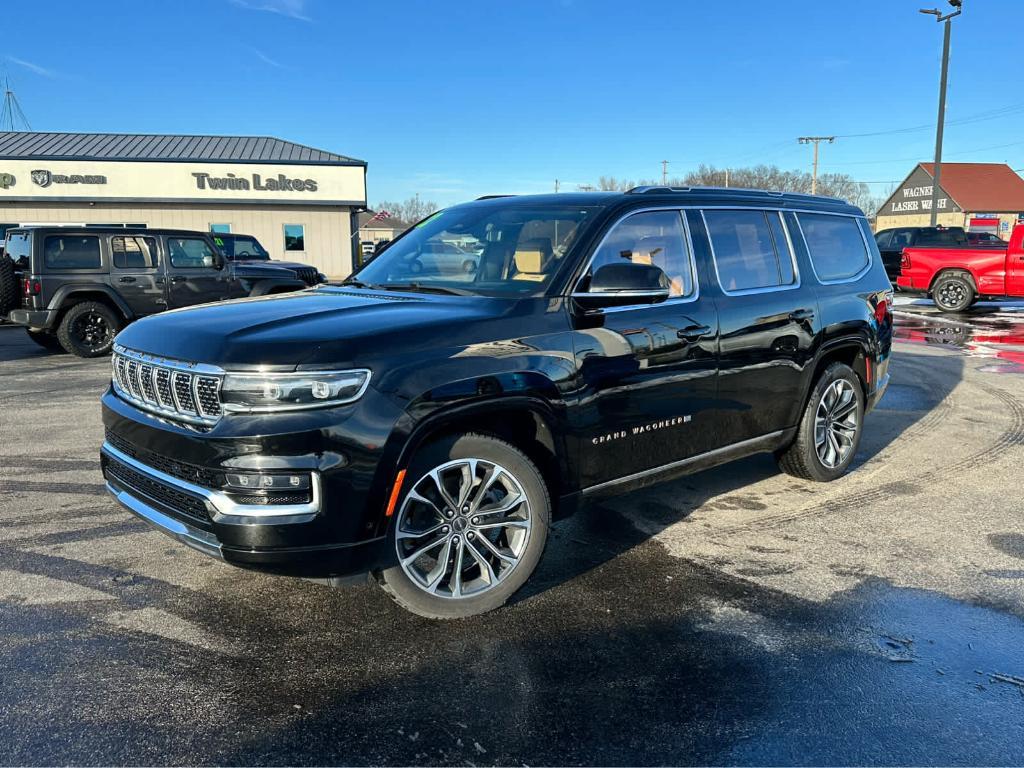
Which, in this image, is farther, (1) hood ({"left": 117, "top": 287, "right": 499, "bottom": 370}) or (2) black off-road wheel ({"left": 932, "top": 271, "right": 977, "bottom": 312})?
(2) black off-road wheel ({"left": 932, "top": 271, "right": 977, "bottom": 312})

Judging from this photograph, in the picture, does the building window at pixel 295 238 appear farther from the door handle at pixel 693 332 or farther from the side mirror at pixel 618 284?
the side mirror at pixel 618 284

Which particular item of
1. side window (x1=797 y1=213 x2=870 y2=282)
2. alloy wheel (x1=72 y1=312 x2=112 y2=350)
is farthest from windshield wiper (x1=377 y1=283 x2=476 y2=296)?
alloy wheel (x1=72 y1=312 x2=112 y2=350)

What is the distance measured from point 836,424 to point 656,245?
2.28 metres

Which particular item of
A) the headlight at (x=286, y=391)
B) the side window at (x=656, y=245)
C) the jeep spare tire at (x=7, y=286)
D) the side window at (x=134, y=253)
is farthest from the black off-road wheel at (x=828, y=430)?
the jeep spare tire at (x=7, y=286)

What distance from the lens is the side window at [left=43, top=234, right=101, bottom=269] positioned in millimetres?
11211

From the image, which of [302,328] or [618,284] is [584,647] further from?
[302,328]

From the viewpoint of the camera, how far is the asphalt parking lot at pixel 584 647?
2562mm

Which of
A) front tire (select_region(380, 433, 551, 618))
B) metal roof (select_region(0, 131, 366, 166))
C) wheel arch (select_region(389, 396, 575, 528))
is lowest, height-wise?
front tire (select_region(380, 433, 551, 618))

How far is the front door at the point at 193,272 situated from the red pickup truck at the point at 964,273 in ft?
52.8

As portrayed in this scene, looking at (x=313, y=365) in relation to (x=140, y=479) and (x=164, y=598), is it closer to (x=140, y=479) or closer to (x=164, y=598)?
(x=140, y=479)

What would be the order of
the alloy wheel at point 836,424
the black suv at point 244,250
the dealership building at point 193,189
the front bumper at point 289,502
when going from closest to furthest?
the front bumper at point 289,502 < the alloy wheel at point 836,424 < the black suv at point 244,250 < the dealership building at point 193,189

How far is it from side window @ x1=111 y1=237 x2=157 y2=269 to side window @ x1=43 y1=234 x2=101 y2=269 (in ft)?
0.89

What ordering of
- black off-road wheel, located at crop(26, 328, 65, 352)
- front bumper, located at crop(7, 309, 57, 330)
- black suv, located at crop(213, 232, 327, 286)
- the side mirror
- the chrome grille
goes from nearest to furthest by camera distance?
the chrome grille → the side mirror → front bumper, located at crop(7, 309, 57, 330) → black off-road wheel, located at crop(26, 328, 65, 352) → black suv, located at crop(213, 232, 327, 286)

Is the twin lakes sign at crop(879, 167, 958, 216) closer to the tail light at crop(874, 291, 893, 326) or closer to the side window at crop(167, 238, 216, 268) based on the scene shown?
the side window at crop(167, 238, 216, 268)
